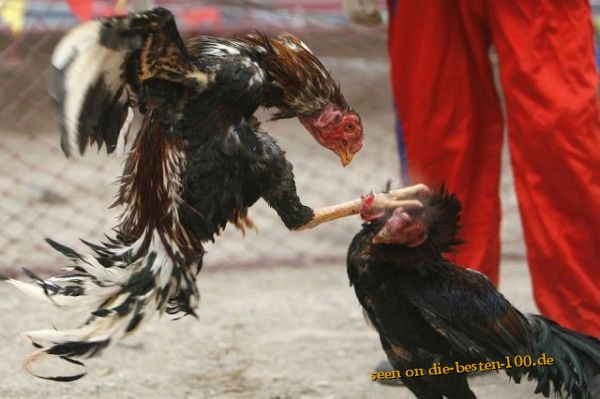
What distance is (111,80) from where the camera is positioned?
2.41 m

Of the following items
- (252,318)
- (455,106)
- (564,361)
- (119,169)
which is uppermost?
(455,106)

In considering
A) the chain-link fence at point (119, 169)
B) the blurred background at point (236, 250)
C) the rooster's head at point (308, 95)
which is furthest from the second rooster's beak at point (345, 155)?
the chain-link fence at point (119, 169)

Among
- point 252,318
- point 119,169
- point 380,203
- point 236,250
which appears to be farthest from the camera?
point 236,250

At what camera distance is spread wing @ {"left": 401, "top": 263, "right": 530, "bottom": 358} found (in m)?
2.71

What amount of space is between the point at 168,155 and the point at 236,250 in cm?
294

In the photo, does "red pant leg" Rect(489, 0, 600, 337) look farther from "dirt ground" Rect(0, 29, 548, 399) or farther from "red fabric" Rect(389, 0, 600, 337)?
"dirt ground" Rect(0, 29, 548, 399)

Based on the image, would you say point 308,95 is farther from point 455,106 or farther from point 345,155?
point 455,106

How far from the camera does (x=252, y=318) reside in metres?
4.32

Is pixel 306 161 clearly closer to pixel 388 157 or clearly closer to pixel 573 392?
pixel 388 157

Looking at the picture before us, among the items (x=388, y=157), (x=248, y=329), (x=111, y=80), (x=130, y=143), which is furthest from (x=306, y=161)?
(x=111, y=80)

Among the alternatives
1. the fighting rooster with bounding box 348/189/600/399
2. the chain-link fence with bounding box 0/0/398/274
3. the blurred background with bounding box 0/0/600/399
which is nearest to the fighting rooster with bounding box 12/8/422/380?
the fighting rooster with bounding box 348/189/600/399

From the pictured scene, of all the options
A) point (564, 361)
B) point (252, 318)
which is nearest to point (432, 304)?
point (564, 361)

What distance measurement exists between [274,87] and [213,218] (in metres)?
0.38

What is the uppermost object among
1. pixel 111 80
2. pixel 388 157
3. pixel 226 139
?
pixel 111 80
